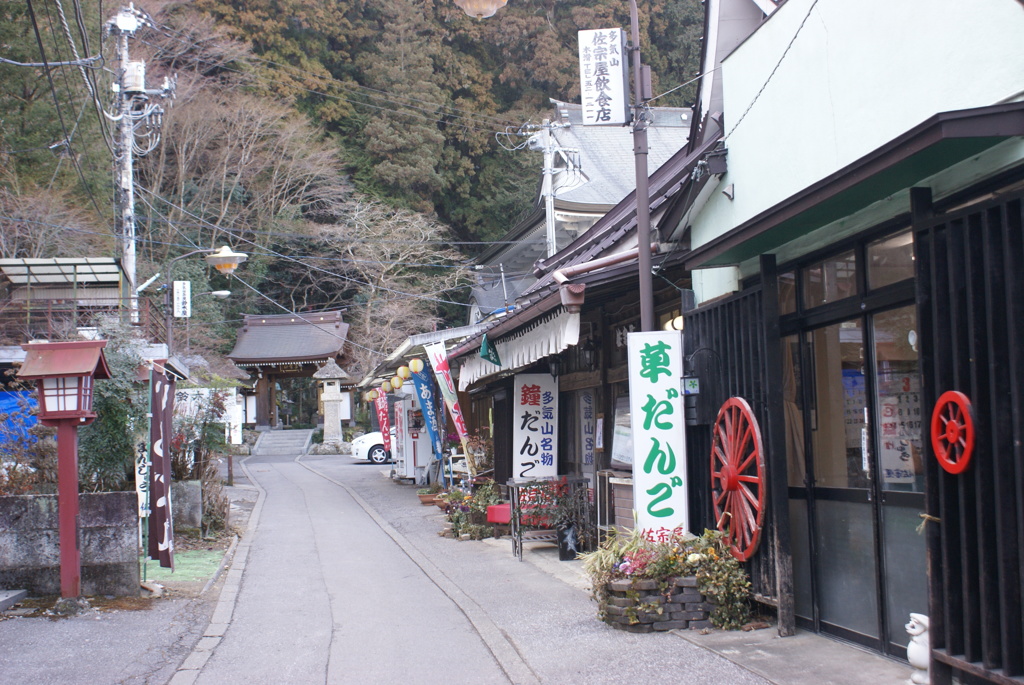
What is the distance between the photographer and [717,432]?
7.38 metres

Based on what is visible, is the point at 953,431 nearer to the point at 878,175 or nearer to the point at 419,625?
the point at 878,175

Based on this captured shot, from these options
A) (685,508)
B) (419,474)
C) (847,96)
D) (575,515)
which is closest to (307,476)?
(419,474)

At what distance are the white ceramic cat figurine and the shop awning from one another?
2571 mm

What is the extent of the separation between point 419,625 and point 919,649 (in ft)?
15.2

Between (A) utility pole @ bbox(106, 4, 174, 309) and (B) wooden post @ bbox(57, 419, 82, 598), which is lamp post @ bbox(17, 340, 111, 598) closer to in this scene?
(B) wooden post @ bbox(57, 419, 82, 598)

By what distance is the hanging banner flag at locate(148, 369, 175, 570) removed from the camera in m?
10.1

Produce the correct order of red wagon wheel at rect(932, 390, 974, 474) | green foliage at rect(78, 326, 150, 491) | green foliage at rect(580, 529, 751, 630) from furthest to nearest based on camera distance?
green foliage at rect(78, 326, 150, 491)
green foliage at rect(580, 529, 751, 630)
red wagon wheel at rect(932, 390, 974, 474)

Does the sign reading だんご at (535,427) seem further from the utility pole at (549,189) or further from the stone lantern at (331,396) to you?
the stone lantern at (331,396)

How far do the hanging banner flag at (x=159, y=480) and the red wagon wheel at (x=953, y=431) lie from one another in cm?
852

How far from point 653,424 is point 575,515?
12.8ft

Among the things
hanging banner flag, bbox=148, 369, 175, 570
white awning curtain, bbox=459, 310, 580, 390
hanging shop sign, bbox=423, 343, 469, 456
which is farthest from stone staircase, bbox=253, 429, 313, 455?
hanging banner flag, bbox=148, 369, 175, 570

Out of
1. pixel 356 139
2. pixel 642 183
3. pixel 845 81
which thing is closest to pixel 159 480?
pixel 642 183

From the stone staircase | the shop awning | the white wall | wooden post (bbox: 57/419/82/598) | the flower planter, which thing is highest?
the white wall

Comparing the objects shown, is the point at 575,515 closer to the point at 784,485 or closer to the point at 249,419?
the point at 784,485
